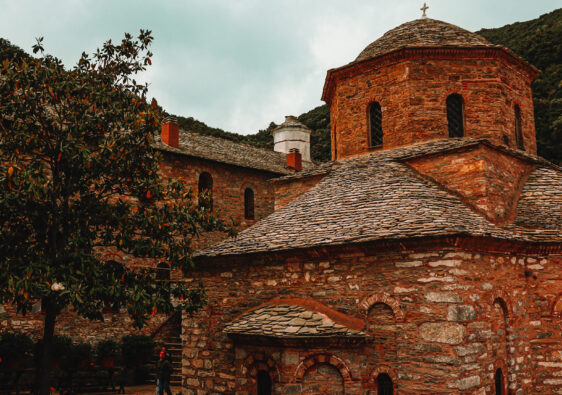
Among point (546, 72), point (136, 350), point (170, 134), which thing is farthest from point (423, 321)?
point (546, 72)

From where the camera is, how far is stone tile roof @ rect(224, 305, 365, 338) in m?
7.73

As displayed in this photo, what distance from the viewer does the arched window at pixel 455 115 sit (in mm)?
11469

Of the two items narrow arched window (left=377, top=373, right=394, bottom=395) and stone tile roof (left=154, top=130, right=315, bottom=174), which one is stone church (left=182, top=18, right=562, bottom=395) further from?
stone tile roof (left=154, top=130, right=315, bottom=174)

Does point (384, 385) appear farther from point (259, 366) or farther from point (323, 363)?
point (259, 366)

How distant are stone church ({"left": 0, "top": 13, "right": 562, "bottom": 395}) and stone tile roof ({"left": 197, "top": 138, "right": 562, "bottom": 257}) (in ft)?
0.14

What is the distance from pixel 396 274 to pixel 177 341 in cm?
1132

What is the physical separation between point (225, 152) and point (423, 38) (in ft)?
38.1

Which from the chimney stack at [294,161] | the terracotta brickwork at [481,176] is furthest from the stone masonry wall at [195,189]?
the terracotta brickwork at [481,176]

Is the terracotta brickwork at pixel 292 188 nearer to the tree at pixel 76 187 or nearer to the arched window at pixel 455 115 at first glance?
the arched window at pixel 455 115

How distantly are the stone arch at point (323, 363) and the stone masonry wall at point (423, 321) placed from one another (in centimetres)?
2

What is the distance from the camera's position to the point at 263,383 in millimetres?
8539

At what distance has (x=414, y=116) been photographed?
37.3 feet

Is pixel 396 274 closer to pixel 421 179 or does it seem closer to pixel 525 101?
pixel 421 179

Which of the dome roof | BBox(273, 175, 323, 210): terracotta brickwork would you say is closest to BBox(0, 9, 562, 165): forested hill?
BBox(273, 175, 323, 210): terracotta brickwork
